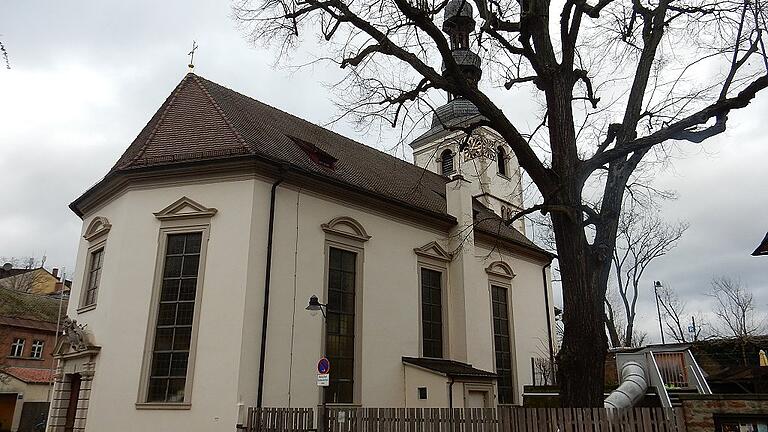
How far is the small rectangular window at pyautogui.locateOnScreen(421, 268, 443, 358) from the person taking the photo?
16781 millimetres

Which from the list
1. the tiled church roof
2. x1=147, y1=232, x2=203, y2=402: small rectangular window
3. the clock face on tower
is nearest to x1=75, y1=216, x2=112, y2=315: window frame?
the tiled church roof

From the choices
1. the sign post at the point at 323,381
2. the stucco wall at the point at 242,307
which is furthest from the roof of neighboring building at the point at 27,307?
the sign post at the point at 323,381

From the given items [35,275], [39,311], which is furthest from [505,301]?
[35,275]

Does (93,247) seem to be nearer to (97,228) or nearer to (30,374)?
(97,228)

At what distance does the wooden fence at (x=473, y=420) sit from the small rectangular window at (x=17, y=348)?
28.0 metres

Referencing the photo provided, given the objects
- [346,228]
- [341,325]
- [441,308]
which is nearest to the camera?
[341,325]

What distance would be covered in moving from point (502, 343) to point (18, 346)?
28509 millimetres

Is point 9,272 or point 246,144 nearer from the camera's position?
point 246,144

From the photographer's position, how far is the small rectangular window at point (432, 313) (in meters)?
16.8

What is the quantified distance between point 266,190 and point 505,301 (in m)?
11.0

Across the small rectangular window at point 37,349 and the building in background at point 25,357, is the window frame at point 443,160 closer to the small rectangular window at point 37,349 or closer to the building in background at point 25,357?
the building in background at point 25,357

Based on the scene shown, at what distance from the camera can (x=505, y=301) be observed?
2083 centimetres

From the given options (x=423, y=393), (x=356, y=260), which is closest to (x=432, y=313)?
(x=423, y=393)

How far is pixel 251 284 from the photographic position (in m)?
12.5
